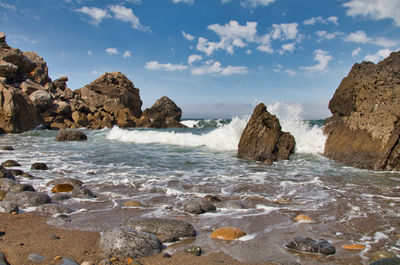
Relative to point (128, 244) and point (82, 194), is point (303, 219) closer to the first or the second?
point (128, 244)

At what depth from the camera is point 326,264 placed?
2.54 meters

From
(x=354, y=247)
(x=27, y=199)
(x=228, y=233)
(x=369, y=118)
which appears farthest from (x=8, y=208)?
(x=369, y=118)

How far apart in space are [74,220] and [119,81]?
48.2 m

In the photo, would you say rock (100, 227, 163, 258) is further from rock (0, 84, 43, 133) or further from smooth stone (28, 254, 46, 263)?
rock (0, 84, 43, 133)

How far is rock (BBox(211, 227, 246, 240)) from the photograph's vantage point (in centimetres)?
310

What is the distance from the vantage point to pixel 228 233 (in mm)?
3135

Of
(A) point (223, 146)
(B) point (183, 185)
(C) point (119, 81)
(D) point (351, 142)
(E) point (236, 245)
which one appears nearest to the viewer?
(E) point (236, 245)

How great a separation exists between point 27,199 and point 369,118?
9.08m

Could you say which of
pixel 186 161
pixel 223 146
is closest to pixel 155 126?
pixel 223 146

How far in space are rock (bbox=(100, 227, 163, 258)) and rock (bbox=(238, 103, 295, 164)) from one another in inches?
300

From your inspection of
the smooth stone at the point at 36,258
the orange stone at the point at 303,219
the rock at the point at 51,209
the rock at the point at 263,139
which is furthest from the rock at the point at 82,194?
the rock at the point at 263,139

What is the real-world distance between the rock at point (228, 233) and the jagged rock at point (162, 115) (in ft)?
119

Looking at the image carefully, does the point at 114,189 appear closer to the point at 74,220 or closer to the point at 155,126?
the point at 74,220

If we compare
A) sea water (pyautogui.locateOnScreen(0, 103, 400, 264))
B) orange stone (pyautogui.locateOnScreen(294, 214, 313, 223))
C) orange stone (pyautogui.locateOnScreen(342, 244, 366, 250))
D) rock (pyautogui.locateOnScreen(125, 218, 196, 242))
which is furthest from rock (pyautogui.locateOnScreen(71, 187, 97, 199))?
orange stone (pyautogui.locateOnScreen(342, 244, 366, 250))
